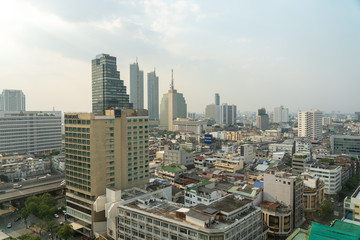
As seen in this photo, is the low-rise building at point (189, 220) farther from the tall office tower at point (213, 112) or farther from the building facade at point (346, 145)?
the tall office tower at point (213, 112)

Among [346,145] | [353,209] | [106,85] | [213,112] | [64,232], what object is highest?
[106,85]

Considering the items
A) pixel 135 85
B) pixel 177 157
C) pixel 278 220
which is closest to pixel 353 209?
pixel 278 220

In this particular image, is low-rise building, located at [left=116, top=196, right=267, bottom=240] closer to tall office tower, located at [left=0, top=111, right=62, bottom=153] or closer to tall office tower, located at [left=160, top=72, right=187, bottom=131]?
tall office tower, located at [left=0, top=111, right=62, bottom=153]

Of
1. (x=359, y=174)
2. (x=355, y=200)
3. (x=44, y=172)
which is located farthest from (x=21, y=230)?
(x=359, y=174)

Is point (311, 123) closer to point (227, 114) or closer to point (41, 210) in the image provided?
point (227, 114)

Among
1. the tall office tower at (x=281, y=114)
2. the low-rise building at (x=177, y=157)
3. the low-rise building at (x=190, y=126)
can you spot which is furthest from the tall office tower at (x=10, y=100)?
the tall office tower at (x=281, y=114)

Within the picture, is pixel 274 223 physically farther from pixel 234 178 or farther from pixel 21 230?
pixel 21 230

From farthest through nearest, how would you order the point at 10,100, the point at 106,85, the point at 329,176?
the point at 10,100
the point at 106,85
the point at 329,176
